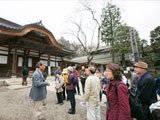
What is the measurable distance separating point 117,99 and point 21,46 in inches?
397

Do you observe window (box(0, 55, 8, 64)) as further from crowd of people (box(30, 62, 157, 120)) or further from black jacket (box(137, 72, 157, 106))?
black jacket (box(137, 72, 157, 106))

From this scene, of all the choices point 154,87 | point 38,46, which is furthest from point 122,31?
point 154,87

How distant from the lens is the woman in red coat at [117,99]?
1.15 m

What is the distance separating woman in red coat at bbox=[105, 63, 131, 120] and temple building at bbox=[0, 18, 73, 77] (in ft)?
29.5

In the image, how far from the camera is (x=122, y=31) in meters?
14.8

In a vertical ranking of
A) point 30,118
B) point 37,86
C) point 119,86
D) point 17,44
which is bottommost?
point 30,118

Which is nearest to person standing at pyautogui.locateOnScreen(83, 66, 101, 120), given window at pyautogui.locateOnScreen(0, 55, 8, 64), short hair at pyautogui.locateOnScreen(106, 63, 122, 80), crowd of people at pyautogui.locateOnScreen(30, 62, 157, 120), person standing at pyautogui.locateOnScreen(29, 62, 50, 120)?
crowd of people at pyautogui.locateOnScreen(30, 62, 157, 120)

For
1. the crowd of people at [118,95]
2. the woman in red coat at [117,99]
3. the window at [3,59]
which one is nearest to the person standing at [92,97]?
the crowd of people at [118,95]

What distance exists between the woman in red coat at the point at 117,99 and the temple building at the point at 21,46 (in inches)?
354

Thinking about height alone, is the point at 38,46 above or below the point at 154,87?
above

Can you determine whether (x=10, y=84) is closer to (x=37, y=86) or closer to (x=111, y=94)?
(x=37, y=86)

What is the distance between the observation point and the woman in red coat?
115 centimetres

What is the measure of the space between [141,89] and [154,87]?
237 millimetres

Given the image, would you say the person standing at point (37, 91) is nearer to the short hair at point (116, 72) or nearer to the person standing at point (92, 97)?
the person standing at point (92, 97)
